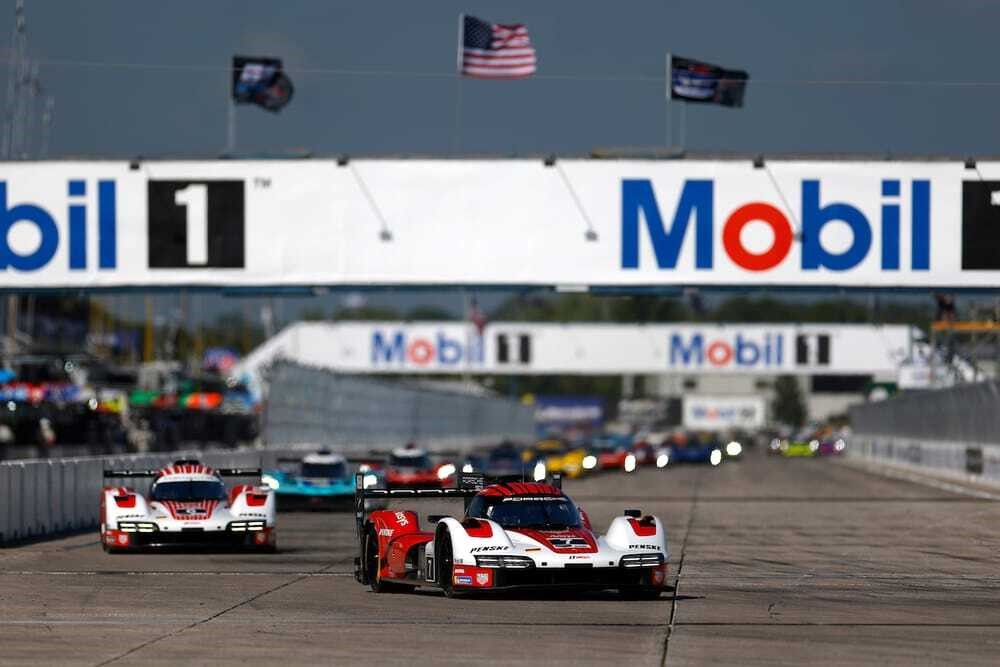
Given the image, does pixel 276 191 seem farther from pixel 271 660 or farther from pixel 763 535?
pixel 271 660

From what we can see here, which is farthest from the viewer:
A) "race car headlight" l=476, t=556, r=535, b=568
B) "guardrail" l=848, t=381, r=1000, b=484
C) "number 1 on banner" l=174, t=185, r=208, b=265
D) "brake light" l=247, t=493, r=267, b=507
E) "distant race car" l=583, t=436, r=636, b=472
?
"distant race car" l=583, t=436, r=636, b=472

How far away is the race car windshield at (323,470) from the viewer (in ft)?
126

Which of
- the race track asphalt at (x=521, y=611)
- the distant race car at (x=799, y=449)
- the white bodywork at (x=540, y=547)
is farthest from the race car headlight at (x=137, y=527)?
the distant race car at (x=799, y=449)

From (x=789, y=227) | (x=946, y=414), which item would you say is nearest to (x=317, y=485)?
(x=789, y=227)

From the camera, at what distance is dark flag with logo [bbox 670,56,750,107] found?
1362 inches

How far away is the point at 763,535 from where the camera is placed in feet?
101

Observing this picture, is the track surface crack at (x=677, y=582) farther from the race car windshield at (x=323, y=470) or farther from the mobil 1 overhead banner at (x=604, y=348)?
the mobil 1 overhead banner at (x=604, y=348)

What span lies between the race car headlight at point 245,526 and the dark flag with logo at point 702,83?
12.9 meters

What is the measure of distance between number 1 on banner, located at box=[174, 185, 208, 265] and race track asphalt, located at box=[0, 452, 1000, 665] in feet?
19.5

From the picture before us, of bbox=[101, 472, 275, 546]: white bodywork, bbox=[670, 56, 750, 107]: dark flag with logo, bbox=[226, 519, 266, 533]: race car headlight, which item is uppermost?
bbox=[670, 56, 750, 107]: dark flag with logo

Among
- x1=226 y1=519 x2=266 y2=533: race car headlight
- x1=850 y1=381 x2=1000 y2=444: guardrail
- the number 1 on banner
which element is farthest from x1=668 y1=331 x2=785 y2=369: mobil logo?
x1=226 y1=519 x2=266 y2=533: race car headlight

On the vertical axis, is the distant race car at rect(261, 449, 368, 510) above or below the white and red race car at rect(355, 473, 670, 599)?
below

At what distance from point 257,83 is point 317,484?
8.38 metres

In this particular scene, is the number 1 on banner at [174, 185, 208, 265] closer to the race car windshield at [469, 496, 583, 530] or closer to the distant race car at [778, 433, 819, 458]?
the race car windshield at [469, 496, 583, 530]
